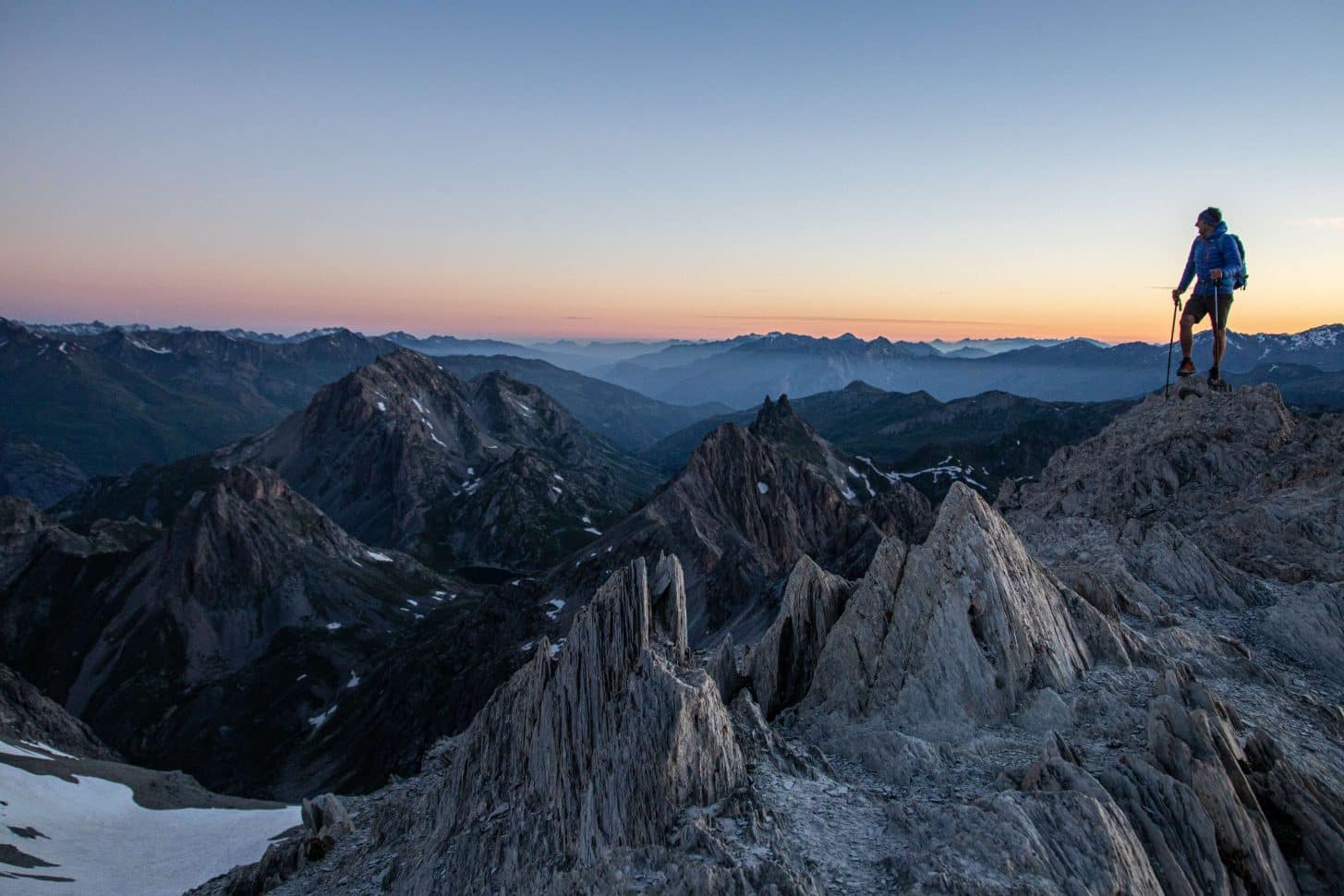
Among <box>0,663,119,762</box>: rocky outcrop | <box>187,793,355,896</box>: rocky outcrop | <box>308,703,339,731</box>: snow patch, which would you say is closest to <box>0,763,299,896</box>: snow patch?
<box>0,663,119,762</box>: rocky outcrop

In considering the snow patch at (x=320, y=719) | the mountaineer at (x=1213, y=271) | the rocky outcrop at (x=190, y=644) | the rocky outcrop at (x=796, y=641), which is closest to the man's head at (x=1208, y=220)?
the mountaineer at (x=1213, y=271)

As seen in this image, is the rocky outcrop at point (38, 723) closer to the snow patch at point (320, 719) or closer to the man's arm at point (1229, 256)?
the snow patch at point (320, 719)

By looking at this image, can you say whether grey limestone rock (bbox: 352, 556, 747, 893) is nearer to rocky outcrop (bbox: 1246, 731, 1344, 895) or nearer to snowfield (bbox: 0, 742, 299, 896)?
rocky outcrop (bbox: 1246, 731, 1344, 895)

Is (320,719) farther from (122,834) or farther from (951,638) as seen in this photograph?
(951,638)

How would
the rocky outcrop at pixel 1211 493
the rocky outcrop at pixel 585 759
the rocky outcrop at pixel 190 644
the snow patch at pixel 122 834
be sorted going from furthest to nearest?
1. the rocky outcrop at pixel 190 644
2. the snow patch at pixel 122 834
3. the rocky outcrop at pixel 1211 493
4. the rocky outcrop at pixel 585 759

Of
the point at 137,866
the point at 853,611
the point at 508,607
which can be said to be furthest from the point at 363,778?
the point at 853,611

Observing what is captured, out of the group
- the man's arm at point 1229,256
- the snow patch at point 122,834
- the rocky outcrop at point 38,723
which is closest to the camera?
the man's arm at point 1229,256
